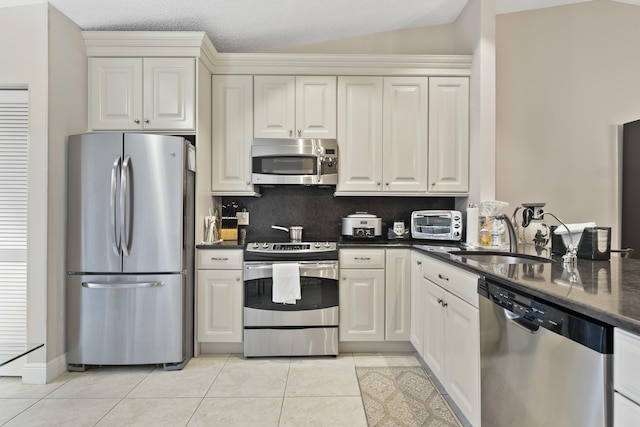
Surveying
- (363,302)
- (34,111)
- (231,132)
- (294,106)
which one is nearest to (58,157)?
(34,111)

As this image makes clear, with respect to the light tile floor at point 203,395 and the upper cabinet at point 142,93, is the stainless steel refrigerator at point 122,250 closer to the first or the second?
the light tile floor at point 203,395

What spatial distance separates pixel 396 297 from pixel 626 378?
2073mm

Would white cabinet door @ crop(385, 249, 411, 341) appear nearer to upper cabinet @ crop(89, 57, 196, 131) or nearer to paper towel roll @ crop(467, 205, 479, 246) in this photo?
paper towel roll @ crop(467, 205, 479, 246)

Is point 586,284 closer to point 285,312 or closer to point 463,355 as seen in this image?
point 463,355

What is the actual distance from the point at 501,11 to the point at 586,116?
1.23 metres

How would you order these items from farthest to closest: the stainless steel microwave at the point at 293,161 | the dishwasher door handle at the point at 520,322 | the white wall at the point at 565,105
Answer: the white wall at the point at 565,105
the stainless steel microwave at the point at 293,161
the dishwasher door handle at the point at 520,322

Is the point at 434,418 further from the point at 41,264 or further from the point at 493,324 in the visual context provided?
the point at 41,264

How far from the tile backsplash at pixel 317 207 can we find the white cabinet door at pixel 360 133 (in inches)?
13.4

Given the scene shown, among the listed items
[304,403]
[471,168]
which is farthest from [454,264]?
[471,168]

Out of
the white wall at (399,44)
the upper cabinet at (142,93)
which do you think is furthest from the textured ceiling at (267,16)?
the upper cabinet at (142,93)

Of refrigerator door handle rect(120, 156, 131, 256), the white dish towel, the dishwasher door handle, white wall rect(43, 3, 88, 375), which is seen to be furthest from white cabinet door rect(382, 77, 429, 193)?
white wall rect(43, 3, 88, 375)

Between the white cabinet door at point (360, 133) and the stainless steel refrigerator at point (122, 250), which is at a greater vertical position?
the white cabinet door at point (360, 133)

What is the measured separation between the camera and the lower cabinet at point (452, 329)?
5.74 feet

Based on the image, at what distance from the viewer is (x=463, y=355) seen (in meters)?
1.87
